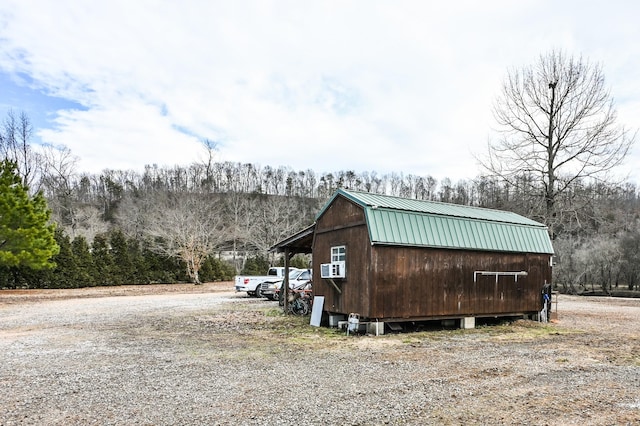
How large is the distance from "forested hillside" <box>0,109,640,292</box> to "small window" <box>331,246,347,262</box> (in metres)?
14.5

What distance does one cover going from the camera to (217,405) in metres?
4.81

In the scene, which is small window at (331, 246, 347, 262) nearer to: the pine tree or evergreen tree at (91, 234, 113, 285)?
the pine tree

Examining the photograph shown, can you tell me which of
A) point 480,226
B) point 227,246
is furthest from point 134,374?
point 227,246

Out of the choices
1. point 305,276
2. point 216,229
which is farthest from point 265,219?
point 305,276

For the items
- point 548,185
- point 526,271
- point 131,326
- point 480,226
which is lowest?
point 131,326

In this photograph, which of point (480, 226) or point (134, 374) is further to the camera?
point (480, 226)

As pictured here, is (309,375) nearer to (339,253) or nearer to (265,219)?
(339,253)

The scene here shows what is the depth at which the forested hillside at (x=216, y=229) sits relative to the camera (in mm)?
22422

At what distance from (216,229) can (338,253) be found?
24.3 metres

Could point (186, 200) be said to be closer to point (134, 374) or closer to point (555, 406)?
point (134, 374)

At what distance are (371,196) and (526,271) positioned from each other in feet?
16.2

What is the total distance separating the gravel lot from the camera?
453cm

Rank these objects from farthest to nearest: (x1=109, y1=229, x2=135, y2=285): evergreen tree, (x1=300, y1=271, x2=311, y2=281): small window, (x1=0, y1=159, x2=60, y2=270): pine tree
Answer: (x1=109, y1=229, x2=135, y2=285): evergreen tree → (x1=300, y1=271, x2=311, y2=281): small window → (x1=0, y1=159, x2=60, y2=270): pine tree

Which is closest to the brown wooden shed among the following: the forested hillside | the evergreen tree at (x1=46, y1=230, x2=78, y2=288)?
the forested hillside
